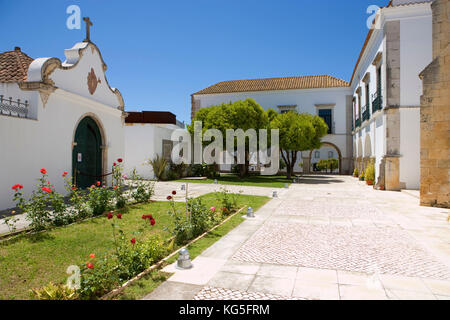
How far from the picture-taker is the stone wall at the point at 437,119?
8664mm

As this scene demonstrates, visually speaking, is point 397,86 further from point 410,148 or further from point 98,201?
point 98,201

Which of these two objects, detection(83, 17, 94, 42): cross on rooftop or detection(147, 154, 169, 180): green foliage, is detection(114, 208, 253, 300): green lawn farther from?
detection(147, 154, 169, 180): green foliage

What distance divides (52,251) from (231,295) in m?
3.21

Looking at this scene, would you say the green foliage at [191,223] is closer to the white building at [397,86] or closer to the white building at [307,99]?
the white building at [397,86]

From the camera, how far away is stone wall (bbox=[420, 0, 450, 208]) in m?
8.66

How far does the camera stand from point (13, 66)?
1014 centimetres

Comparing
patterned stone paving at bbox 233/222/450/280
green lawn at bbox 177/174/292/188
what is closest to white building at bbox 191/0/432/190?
green lawn at bbox 177/174/292/188

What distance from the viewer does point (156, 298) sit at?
3.05 meters

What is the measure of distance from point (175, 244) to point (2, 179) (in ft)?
19.4

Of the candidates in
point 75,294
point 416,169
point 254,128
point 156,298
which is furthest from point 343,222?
point 254,128

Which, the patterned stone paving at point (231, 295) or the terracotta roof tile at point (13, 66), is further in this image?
the terracotta roof tile at point (13, 66)

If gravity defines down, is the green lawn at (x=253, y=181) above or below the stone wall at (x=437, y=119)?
below

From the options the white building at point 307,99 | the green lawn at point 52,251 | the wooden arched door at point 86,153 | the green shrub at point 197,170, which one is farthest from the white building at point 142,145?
the white building at point 307,99

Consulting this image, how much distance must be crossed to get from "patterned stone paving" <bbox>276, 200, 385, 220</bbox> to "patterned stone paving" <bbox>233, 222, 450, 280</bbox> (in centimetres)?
139
